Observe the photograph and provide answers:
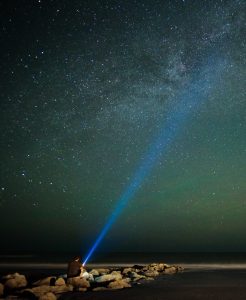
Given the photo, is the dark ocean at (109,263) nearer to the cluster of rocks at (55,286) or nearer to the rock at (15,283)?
the rock at (15,283)

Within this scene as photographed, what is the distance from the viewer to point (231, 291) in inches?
618

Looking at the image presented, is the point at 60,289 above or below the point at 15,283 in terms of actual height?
below

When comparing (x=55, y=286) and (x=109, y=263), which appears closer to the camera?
(x=55, y=286)

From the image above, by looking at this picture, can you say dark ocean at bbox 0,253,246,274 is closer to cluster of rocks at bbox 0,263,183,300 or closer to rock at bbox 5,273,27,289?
rock at bbox 5,273,27,289

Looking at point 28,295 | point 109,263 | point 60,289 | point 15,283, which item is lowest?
point 28,295

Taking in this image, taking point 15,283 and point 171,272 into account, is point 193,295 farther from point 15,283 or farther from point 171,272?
point 171,272

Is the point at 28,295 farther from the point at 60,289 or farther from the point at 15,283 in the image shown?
the point at 15,283

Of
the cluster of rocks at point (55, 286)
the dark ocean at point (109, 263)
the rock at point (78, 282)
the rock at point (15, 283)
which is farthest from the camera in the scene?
the dark ocean at point (109, 263)

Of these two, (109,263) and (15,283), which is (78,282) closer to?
(15,283)

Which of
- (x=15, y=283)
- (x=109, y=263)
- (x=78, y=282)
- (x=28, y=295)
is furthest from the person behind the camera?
(x=109, y=263)

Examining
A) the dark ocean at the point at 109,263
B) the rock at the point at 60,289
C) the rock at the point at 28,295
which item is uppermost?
the dark ocean at the point at 109,263

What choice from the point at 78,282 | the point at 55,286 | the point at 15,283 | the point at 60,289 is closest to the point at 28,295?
the point at 60,289

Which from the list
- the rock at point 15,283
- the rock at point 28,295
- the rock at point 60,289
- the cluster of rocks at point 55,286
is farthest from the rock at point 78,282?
the rock at point 28,295

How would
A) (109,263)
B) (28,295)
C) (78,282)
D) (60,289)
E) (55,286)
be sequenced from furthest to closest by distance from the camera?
(109,263), (78,282), (55,286), (60,289), (28,295)
